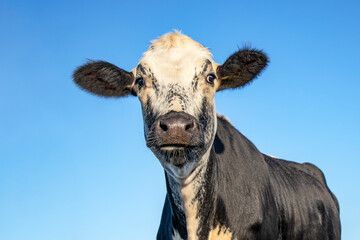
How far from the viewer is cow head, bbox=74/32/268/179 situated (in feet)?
16.6

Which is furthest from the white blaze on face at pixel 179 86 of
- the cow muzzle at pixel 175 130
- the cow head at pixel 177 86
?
the cow muzzle at pixel 175 130

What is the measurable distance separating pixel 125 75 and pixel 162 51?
0.69 m

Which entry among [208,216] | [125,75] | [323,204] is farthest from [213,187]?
[323,204]

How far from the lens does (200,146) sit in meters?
5.26

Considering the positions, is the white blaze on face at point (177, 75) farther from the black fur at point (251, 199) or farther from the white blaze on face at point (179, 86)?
the black fur at point (251, 199)

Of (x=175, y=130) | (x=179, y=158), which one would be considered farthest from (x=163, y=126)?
(x=179, y=158)

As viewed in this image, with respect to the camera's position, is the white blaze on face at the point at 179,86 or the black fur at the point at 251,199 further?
the black fur at the point at 251,199

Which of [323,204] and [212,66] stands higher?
[212,66]

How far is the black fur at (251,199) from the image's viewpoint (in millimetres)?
5840

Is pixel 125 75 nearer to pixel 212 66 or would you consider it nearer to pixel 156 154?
pixel 212 66

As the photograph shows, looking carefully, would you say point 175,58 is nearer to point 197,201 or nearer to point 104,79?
point 104,79

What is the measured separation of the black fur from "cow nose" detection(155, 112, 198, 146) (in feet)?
3.76

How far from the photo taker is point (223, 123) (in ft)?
23.6

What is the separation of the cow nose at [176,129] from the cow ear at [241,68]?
69.5 inches
